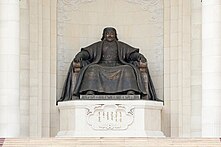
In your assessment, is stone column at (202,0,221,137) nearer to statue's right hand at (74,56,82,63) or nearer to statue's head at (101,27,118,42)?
statue's head at (101,27,118,42)

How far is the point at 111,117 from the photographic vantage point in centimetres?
2302

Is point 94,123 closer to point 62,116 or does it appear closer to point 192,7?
point 62,116

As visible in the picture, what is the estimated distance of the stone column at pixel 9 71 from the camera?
830 inches

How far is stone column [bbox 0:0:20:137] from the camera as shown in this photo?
2108 centimetres

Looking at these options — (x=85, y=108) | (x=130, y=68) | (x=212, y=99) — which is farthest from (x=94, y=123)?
(x=212, y=99)

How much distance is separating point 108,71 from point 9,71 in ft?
11.7

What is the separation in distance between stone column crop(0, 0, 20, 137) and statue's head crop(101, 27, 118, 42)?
372 centimetres

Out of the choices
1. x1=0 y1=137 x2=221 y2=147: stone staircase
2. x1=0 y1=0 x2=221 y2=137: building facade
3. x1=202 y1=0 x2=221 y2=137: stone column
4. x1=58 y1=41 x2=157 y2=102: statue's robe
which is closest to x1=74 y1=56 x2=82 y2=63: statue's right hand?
x1=58 y1=41 x2=157 y2=102: statue's robe

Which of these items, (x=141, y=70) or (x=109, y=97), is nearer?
(x=109, y=97)

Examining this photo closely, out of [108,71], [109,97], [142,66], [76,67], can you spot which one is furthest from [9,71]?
[142,66]

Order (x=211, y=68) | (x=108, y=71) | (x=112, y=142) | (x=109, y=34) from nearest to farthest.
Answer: (x=112, y=142)
(x=211, y=68)
(x=108, y=71)
(x=109, y=34)

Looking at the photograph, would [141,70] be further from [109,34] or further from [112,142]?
[112,142]

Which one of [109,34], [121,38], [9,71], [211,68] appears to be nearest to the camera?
[9,71]

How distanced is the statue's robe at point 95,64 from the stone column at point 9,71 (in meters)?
2.76
